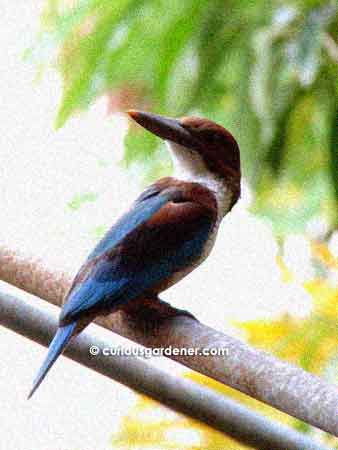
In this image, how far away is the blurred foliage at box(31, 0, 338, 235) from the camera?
80.7 inches

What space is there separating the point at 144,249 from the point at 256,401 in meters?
0.31

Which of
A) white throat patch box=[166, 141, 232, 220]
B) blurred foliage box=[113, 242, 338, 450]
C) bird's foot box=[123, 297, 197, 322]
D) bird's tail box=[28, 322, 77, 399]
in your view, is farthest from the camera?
white throat patch box=[166, 141, 232, 220]

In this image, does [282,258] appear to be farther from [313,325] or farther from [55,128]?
[55,128]

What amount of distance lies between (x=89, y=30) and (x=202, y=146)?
351mm

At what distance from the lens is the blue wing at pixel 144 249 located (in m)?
1.75

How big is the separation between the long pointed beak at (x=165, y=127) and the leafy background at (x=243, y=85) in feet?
0.78

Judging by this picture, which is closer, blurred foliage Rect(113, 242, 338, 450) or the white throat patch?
blurred foliage Rect(113, 242, 338, 450)

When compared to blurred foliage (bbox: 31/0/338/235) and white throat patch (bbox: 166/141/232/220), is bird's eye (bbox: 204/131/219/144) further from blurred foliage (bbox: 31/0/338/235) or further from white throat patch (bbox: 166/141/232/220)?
blurred foliage (bbox: 31/0/338/235)

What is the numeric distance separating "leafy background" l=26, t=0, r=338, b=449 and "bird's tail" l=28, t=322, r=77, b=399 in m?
0.36

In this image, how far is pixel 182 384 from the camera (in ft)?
5.22

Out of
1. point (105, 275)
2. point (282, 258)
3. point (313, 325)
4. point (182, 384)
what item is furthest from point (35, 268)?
point (282, 258)

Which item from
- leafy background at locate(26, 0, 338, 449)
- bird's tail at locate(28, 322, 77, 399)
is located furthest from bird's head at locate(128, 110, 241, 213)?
bird's tail at locate(28, 322, 77, 399)

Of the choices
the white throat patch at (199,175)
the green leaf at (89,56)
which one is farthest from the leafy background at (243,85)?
the white throat patch at (199,175)

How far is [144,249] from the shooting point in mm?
1829
